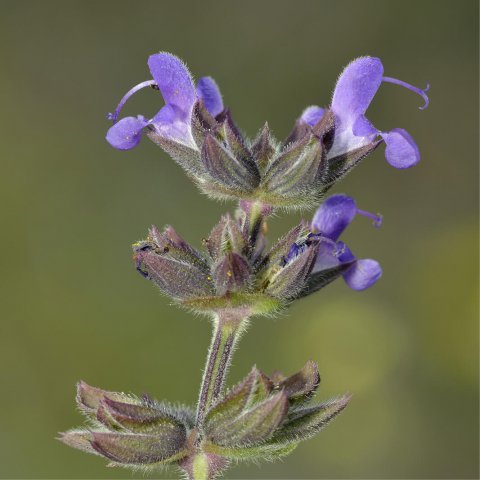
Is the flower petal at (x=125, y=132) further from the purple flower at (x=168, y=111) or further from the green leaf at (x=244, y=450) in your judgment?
the green leaf at (x=244, y=450)

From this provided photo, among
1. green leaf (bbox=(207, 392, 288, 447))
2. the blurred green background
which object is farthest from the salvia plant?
the blurred green background

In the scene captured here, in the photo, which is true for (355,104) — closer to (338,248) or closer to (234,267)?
(338,248)

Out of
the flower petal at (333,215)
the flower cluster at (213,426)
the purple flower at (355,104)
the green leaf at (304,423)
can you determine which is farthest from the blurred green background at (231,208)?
the purple flower at (355,104)

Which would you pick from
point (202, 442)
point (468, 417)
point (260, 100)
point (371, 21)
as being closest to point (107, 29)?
point (260, 100)

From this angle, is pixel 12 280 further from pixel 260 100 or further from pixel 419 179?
pixel 419 179

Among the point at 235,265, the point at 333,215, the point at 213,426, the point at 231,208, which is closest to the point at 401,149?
the point at 333,215
